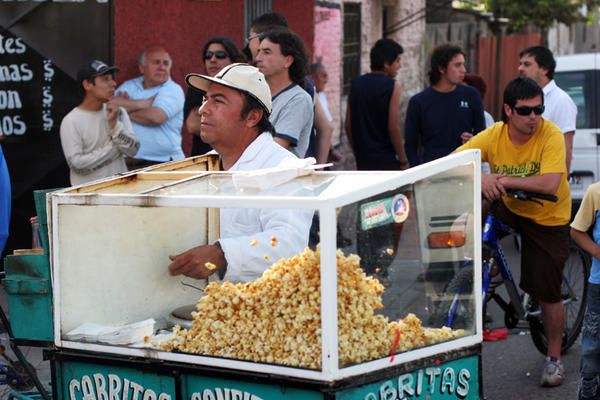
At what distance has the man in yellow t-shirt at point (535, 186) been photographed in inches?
244

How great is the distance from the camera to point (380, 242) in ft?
12.3

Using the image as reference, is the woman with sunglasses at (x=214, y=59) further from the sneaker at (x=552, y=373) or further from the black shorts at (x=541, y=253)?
the sneaker at (x=552, y=373)

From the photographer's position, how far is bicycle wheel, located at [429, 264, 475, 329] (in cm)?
403

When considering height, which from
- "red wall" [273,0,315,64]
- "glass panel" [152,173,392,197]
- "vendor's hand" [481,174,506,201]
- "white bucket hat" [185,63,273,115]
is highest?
"red wall" [273,0,315,64]

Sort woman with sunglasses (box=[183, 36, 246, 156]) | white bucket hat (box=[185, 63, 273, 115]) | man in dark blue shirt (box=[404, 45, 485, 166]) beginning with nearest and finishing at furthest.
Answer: white bucket hat (box=[185, 63, 273, 115]), woman with sunglasses (box=[183, 36, 246, 156]), man in dark blue shirt (box=[404, 45, 485, 166])

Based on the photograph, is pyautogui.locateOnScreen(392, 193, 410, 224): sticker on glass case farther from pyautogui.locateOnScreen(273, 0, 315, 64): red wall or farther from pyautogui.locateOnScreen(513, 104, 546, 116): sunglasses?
pyautogui.locateOnScreen(273, 0, 315, 64): red wall

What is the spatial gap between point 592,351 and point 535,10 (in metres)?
18.9

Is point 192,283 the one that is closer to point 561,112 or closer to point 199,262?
point 199,262

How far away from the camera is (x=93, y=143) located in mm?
7859

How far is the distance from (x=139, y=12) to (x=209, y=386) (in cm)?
654

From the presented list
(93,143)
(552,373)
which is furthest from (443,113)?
(93,143)

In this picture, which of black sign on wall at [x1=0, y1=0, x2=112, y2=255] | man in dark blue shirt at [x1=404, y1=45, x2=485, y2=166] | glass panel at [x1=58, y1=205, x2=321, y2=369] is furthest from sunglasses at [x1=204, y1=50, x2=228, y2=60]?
glass panel at [x1=58, y1=205, x2=321, y2=369]

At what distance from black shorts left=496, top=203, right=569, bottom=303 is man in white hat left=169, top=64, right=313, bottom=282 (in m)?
2.40

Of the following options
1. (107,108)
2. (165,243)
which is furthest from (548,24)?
(165,243)
